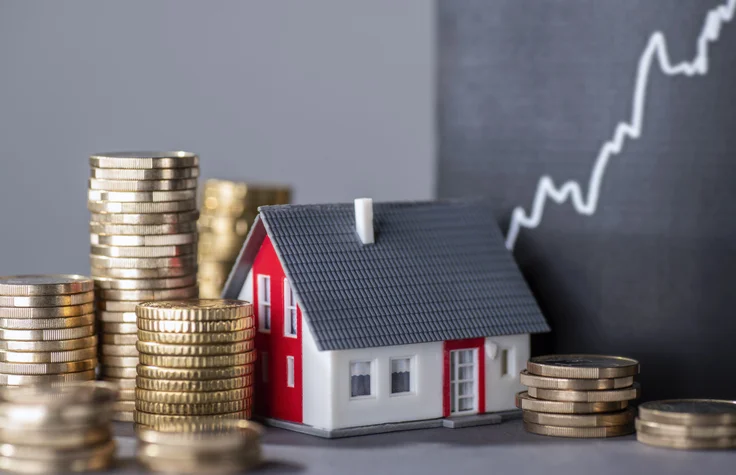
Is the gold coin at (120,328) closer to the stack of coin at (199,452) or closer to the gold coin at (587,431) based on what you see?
the stack of coin at (199,452)

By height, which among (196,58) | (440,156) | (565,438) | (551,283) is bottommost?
(565,438)

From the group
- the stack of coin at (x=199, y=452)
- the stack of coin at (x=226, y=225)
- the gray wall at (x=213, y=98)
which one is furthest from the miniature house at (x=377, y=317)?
the gray wall at (x=213, y=98)

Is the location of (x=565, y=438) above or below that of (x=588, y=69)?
below

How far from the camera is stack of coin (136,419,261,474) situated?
136 inches

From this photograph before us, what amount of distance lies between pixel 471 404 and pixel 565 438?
1.11 ft

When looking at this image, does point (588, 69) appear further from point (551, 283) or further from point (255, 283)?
point (255, 283)

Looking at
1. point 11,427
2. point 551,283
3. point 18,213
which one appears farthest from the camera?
point 18,213

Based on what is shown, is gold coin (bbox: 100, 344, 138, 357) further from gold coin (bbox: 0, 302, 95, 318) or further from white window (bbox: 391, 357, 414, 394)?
white window (bbox: 391, 357, 414, 394)

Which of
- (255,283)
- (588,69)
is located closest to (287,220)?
(255,283)

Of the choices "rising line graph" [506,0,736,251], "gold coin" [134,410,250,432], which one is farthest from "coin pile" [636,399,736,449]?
"gold coin" [134,410,250,432]

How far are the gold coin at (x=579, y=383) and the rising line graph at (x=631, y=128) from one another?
2.12ft

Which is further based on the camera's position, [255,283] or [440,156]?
Answer: [440,156]

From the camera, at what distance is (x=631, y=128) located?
435cm

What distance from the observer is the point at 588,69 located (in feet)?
14.5
